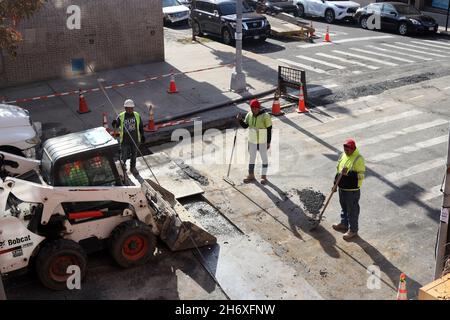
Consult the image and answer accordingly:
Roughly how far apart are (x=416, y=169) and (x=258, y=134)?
3585mm

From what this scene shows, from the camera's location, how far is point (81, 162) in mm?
7820

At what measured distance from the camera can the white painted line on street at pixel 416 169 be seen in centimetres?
1139

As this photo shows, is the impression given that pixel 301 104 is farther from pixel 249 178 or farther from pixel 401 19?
pixel 401 19

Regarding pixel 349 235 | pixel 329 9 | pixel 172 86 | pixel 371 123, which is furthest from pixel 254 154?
pixel 329 9

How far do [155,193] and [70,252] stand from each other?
81.3 inches

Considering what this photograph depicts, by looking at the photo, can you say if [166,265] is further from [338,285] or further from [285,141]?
[285,141]

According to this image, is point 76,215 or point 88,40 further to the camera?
point 88,40

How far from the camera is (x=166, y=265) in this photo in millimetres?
8367

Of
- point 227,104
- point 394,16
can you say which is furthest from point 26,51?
point 394,16

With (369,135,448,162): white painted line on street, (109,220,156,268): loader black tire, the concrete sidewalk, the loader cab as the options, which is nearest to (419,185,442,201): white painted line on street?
(369,135,448,162): white painted line on street

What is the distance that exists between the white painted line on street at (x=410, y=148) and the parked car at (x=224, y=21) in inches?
451

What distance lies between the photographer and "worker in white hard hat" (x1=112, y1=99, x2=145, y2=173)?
35.8ft

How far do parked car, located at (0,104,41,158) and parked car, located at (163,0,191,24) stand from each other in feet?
55.8

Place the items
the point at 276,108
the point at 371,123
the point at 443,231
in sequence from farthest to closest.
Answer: the point at 276,108, the point at 371,123, the point at 443,231
